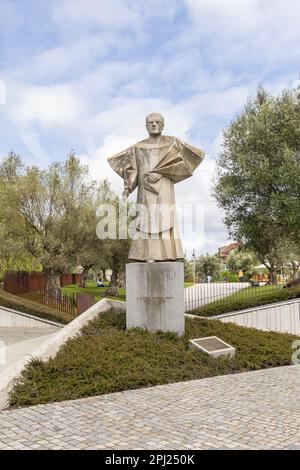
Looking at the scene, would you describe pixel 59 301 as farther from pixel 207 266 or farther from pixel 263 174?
pixel 207 266

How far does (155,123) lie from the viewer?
11.6 meters

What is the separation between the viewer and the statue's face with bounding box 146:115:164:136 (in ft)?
37.9

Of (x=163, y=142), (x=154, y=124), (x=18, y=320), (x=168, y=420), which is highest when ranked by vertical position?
(x=154, y=124)

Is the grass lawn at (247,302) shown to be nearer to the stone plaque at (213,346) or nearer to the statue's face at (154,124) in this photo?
the stone plaque at (213,346)

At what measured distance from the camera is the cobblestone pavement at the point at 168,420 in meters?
5.12

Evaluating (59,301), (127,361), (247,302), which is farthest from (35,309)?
(127,361)

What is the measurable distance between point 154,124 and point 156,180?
1.53 meters

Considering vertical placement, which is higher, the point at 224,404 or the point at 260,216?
the point at 260,216

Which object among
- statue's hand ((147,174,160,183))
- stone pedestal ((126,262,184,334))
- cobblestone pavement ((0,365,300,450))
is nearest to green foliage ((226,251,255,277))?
statue's hand ((147,174,160,183))
